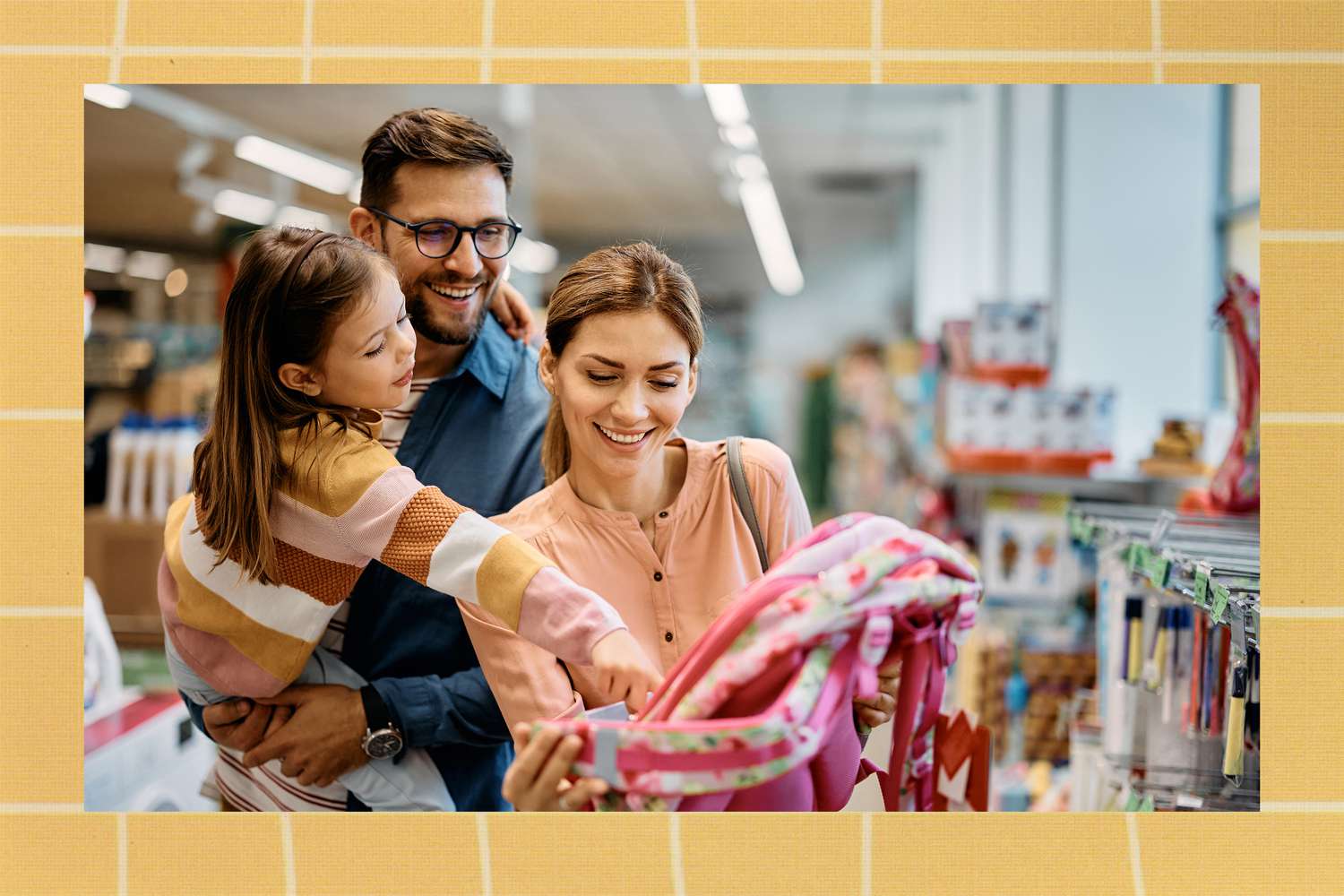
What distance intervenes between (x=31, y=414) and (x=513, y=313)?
759mm

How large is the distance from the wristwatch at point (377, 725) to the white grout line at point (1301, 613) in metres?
1.33

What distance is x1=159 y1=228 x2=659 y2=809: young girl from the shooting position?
1586 mm

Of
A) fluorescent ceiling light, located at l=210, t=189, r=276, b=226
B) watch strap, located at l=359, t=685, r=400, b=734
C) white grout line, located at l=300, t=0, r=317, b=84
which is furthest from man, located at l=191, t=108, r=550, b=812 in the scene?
fluorescent ceiling light, located at l=210, t=189, r=276, b=226

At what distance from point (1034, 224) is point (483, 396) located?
16.6 ft

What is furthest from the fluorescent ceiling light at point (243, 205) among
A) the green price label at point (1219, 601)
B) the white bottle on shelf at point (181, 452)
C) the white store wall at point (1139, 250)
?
the green price label at point (1219, 601)

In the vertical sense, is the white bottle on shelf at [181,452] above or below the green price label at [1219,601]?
above

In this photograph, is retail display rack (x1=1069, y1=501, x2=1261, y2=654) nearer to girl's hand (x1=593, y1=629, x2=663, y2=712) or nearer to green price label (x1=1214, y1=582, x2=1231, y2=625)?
green price label (x1=1214, y1=582, x2=1231, y2=625)

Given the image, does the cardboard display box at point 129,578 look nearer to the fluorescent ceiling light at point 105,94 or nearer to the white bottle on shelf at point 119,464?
the white bottle on shelf at point 119,464

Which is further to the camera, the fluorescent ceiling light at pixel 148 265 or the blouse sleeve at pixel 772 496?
the fluorescent ceiling light at pixel 148 265

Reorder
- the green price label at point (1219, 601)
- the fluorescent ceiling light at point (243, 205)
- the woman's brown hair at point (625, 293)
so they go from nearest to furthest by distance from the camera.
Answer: the woman's brown hair at point (625, 293), the green price label at point (1219, 601), the fluorescent ceiling light at point (243, 205)

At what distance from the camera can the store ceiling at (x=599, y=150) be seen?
212cm

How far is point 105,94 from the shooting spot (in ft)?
6.34

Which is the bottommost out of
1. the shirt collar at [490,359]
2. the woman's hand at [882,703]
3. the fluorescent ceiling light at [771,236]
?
the woman's hand at [882,703]

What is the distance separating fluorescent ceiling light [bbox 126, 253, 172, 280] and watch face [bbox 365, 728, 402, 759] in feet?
12.5
